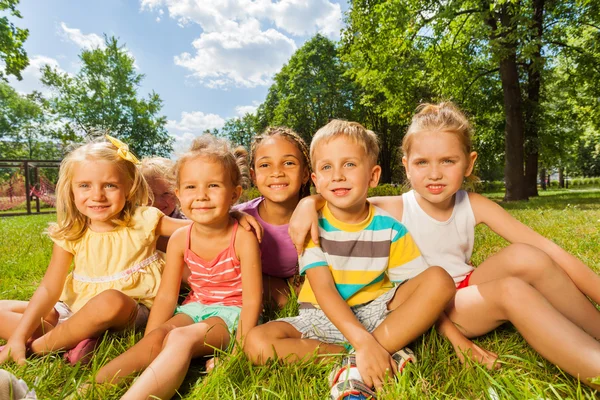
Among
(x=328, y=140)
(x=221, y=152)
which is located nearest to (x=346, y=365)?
(x=328, y=140)

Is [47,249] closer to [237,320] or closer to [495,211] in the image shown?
[237,320]

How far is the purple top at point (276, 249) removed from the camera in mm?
2805

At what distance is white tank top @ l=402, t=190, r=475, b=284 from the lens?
2240mm

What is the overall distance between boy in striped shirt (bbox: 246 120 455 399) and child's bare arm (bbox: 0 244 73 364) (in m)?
1.30

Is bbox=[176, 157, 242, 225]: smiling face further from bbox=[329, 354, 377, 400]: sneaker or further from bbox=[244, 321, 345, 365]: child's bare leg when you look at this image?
bbox=[329, 354, 377, 400]: sneaker

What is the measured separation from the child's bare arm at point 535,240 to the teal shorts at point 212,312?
1.51 metres

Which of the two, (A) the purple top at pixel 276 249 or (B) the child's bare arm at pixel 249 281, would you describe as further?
(A) the purple top at pixel 276 249

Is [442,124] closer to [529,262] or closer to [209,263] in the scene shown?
[529,262]

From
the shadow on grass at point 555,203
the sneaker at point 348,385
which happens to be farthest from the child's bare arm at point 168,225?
the shadow on grass at point 555,203

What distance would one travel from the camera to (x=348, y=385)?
1.61m

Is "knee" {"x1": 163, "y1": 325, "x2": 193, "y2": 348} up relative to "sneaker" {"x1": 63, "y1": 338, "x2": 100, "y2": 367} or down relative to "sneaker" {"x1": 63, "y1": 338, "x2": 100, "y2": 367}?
up

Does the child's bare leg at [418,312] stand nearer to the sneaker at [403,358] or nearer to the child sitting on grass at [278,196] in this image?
the sneaker at [403,358]

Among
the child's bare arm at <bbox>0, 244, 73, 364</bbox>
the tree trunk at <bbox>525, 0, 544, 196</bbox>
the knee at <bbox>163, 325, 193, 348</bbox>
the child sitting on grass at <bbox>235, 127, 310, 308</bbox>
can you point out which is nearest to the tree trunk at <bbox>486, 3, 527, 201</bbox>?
the tree trunk at <bbox>525, 0, 544, 196</bbox>

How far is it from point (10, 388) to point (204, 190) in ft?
3.99
